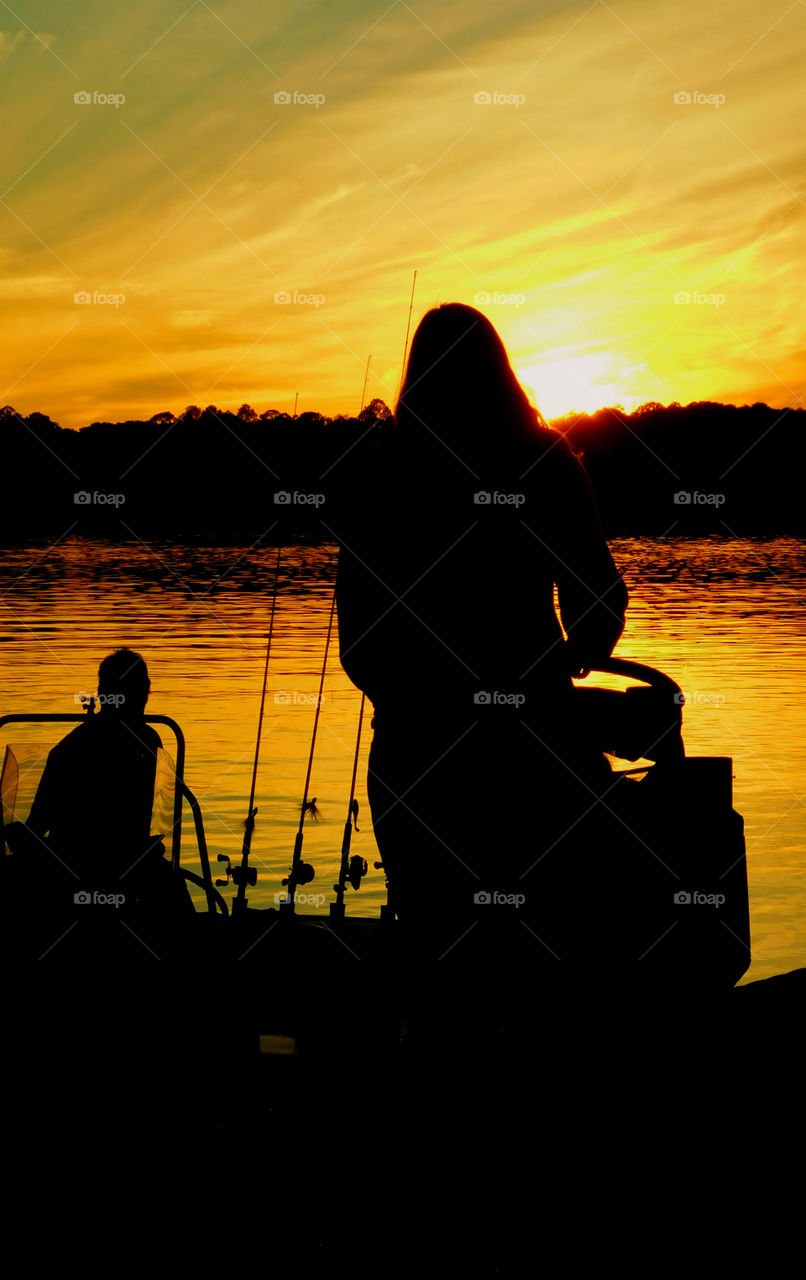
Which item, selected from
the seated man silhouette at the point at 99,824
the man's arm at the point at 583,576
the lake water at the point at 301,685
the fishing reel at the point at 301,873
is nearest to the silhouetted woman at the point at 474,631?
the man's arm at the point at 583,576

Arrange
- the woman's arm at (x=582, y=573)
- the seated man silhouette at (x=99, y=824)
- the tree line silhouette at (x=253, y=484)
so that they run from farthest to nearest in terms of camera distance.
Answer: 1. the tree line silhouette at (x=253, y=484)
2. the seated man silhouette at (x=99, y=824)
3. the woman's arm at (x=582, y=573)

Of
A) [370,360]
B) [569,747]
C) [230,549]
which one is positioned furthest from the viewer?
[230,549]

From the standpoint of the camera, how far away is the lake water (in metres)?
8.97

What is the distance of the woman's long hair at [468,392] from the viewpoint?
9.23ft

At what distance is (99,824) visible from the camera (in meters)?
4.02

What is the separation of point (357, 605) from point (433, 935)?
2.48ft

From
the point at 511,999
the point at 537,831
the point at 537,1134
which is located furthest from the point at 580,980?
the point at 537,1134

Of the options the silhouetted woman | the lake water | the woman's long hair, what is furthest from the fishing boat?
the lake water

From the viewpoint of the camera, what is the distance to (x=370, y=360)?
5.86m

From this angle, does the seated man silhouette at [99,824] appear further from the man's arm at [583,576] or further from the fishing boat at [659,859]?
the man's arm at [583,576]

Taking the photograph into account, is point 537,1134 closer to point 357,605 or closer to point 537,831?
point 537,831

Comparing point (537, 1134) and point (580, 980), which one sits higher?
point (580, 980)

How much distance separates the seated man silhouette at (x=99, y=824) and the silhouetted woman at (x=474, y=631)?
1230 mm

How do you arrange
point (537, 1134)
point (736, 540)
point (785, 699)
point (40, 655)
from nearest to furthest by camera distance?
point (537, 1134)
point (785, 699)
point (40, 655)
point (736, 540)
